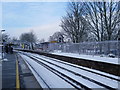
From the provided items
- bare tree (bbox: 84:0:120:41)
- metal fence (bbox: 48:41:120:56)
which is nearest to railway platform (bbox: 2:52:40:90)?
metal fence (bbox: 48:41:120:56)

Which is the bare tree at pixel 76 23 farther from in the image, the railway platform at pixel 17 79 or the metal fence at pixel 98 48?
the railway platform at pixel 17 79

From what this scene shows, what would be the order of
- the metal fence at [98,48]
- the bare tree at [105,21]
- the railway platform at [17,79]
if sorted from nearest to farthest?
the railway platform at [17,79], the metal fence at [98,48], the bare tree at [105,21]

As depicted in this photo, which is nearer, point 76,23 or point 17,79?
point 17,79

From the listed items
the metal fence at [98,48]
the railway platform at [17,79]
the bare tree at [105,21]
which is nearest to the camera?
the railway platform at [17,79]

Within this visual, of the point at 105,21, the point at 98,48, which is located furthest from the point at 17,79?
the point at 105,21

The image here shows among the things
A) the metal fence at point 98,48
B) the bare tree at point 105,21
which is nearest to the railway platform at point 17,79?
the metal fence at point 98,48

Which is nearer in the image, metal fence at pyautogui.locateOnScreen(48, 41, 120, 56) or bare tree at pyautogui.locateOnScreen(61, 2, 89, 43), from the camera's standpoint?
metal fence at pyautogui.locateOnScreen(48, 41, 120, 56)

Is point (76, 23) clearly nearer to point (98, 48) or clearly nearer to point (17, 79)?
point (98, 48)

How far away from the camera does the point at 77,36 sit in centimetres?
6825

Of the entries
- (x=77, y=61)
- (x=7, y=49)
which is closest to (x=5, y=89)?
(x=77, y=61)

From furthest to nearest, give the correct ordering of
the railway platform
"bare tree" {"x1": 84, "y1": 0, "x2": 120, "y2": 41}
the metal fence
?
1. "bare tree" {"x1": 84, "y1": 0, "x2": 120, "y2": 41}
2. the metal fence
3. the railway platform

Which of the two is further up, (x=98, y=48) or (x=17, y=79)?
(x=98, y=48)

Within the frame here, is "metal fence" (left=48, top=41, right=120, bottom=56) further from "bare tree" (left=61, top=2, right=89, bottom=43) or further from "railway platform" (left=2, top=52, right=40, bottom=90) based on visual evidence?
"bare tree" (left=61, top=2, right=89, bottom=43)

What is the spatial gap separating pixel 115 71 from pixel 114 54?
36.2ft
